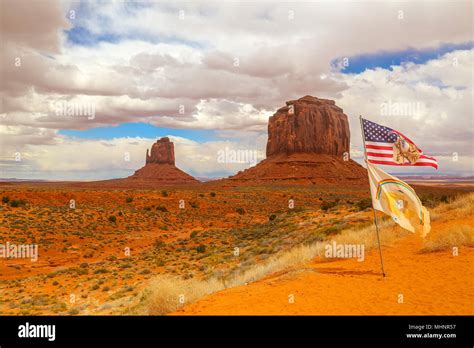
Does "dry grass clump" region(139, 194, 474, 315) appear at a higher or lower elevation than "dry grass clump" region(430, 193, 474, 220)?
lower

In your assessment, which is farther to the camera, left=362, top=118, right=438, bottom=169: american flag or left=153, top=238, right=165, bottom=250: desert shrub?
left=153, top=238, right=165, bottom=250: desert shrub

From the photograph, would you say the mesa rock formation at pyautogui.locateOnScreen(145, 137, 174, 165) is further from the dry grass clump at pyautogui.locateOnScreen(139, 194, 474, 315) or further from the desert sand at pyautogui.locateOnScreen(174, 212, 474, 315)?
the desert sand at pyautogui.locateOnScreen(174, 212, 474, 315)

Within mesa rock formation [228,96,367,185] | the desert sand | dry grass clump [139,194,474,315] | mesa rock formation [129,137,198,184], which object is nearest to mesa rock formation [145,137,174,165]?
mesa rock formation [129,137,198,184]

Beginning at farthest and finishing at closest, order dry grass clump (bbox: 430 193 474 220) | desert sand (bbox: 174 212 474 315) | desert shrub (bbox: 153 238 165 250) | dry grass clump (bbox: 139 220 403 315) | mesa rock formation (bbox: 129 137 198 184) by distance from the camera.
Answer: mesa rock formation (bbox: 129 137 198 184)
desert shrub (bbox: 153 238 165 250)
dry grass clump (bbox: 430 193 474 220)
dry grass clump (bbox: 139 220 403 315)
desert sand (bbox: 174 212 474 315)

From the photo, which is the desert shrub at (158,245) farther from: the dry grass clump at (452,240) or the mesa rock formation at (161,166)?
the mesa rock formation at (161,166)

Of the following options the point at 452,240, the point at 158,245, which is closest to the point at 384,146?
the point at 452,240

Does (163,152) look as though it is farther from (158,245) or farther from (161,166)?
(158,245)
